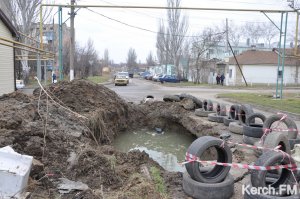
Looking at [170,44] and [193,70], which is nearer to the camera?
[193,70]

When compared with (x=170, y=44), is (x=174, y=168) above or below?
below

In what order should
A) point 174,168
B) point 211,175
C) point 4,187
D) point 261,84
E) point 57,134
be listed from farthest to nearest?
point 261,84, point 174,168, point 57,134, point 211,175, point 4,187

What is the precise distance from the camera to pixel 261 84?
4809cm

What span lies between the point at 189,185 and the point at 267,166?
1356 mm

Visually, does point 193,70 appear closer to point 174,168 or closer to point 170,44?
point 170,44

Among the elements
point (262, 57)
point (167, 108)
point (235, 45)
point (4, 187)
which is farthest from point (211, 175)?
point (235, 45)

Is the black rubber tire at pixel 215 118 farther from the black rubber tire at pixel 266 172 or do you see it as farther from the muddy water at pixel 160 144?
the black rubber tire at pixel 266 172

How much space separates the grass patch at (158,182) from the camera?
5766 mm

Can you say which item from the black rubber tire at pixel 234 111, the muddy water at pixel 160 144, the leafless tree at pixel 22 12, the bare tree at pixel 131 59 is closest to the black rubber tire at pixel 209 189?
the muddy water at pixel 160 144

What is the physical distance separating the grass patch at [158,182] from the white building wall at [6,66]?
1626cm

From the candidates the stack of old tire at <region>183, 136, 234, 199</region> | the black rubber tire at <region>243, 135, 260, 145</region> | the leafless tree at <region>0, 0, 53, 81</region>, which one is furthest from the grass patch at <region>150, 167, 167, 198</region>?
the leafless tree at <region>0, 0, 53, 81</region>

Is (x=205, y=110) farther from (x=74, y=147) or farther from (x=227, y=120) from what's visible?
(x=74, y=147)

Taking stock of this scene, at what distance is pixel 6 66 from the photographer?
2122cm

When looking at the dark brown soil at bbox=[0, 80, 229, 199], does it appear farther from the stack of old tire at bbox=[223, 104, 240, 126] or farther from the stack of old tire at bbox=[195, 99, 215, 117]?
the stack of old tire at bbox=[195, 99, 215, 117]
